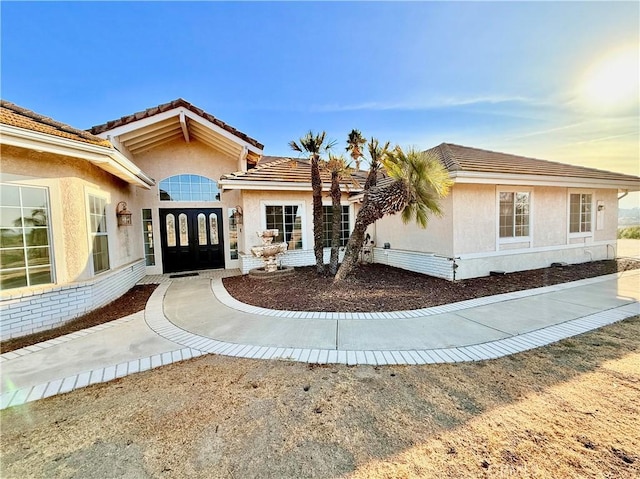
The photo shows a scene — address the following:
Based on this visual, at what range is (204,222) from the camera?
1254 cm

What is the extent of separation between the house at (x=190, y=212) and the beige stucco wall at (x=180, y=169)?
1.8 inches

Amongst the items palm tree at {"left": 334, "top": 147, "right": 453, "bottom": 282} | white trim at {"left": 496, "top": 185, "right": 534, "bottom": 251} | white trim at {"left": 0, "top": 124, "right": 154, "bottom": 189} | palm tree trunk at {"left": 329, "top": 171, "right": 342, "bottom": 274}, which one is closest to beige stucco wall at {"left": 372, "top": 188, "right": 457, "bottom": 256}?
palm tree at {"left": 334, "top": 147, "right": 453, "bottom": 282}

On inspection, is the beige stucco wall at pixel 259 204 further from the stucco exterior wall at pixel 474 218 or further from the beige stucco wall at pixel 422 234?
the stucco exterior wall at pixel 474 218

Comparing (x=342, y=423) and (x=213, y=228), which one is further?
(x=213, y=228)

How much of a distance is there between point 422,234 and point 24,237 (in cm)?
1103

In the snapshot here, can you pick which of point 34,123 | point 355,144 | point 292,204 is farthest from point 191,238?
point 355,144

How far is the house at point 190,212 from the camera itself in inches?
228

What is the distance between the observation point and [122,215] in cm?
946

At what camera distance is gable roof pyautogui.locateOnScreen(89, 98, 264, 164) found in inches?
385

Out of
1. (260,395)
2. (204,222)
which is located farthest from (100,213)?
(260,395)

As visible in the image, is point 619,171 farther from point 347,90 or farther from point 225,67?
point 225,67

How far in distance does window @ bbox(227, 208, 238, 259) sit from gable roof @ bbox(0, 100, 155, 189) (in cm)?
503

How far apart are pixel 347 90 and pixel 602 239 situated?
45.3 feet

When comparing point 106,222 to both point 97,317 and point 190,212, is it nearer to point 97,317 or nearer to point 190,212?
point 97,317
